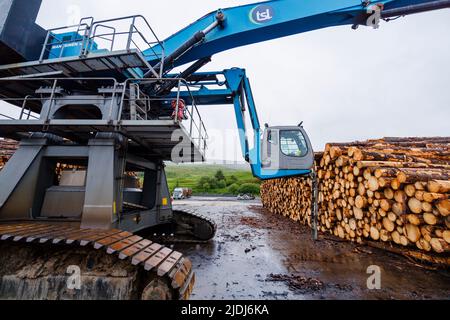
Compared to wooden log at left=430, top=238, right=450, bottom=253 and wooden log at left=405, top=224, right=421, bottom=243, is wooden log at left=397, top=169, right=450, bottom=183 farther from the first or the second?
wooden log at left=430, top=238, right=450, bottom=253

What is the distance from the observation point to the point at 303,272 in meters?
3.71

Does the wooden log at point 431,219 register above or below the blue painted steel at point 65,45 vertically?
below

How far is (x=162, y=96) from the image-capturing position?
A: 5625 mm

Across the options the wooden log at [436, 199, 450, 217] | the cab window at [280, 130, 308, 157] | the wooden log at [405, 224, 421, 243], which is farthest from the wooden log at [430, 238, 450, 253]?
the cab window at [280, 130, 308, 157]

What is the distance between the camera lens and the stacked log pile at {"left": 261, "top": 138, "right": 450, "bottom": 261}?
3625 mm

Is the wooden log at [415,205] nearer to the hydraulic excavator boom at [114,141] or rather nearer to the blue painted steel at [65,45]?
the hydraulic excavator boom at [114,141]

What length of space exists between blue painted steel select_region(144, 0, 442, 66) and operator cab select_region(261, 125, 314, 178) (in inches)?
96.2

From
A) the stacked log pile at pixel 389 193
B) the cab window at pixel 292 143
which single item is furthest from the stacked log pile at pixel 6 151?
the stacked log pile at pixel 389 193

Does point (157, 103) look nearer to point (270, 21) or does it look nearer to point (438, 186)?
point (270, 21)

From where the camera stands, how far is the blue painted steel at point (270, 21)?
4.76m

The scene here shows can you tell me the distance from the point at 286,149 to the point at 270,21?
321 centimetres

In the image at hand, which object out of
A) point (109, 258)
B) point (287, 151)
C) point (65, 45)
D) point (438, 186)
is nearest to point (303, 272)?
point (438, 186)
